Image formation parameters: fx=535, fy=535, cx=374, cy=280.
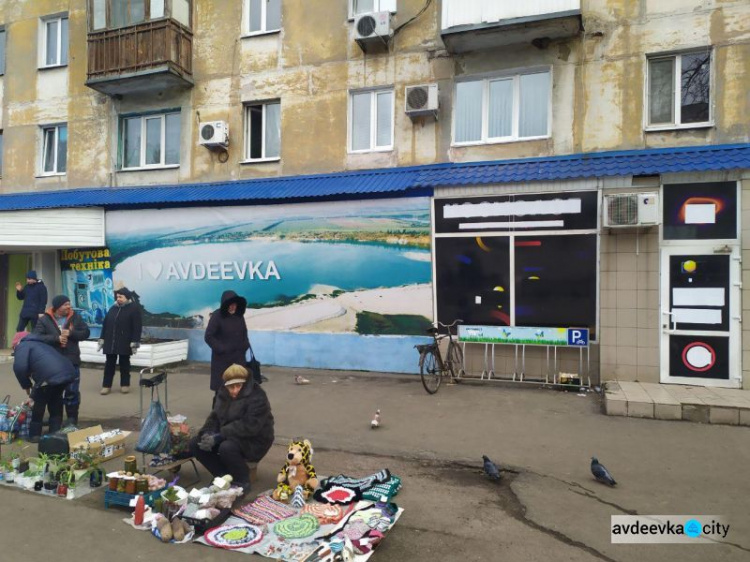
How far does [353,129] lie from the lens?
11008mm

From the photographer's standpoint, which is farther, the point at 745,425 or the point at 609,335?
the point at 609,335

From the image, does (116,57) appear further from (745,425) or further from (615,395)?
(745,425)

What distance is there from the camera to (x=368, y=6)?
10984 millimetres

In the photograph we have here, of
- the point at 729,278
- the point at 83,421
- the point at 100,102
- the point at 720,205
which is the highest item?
the point at 100,102

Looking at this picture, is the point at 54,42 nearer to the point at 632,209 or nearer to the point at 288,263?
the point at 288,263

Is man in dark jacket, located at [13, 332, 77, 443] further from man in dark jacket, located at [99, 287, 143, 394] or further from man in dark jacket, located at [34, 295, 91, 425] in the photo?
man in dark jacket, located at [99, 287, 143, 394]

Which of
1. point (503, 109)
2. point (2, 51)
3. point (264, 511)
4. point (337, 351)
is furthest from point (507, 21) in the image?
point (2, 51)

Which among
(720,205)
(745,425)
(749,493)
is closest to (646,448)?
(749,493)

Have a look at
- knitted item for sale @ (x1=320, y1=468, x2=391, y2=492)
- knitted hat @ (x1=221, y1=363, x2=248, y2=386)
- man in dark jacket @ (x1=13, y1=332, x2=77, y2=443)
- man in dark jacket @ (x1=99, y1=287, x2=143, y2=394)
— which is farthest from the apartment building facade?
knitted hat @ (x1=221, y1=363, x2=248, y2=386)

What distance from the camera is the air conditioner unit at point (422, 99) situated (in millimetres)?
9898

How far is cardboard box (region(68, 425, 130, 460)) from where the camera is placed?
5304 millimetres

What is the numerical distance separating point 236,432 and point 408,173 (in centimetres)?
671

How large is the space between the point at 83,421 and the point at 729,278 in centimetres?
966

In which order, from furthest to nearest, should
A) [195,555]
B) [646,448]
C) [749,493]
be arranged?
[646,448]
[749,493]
[195,555]
